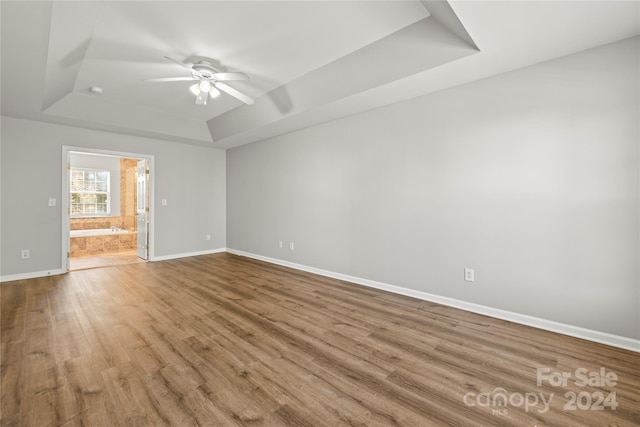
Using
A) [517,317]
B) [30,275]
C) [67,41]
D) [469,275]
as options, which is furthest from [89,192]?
[517,317]

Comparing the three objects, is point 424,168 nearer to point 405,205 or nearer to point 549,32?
point 405,205

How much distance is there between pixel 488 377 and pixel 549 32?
2.62 m

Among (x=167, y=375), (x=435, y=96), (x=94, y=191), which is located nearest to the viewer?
(x=167, y=375)

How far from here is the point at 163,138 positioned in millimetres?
5531

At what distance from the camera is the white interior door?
574 centimetres

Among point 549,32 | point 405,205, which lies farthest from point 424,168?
point 549,32

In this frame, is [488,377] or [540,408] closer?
[540,408]

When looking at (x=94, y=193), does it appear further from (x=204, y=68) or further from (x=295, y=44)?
(x=295, y=44)

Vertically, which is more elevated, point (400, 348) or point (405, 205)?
point (405, 205)

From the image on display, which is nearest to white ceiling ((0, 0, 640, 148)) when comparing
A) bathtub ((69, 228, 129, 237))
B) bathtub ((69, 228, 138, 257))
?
bathtub ((69, 228, 138, 257))

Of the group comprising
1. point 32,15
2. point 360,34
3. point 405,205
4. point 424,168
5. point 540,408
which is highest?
point 360,34

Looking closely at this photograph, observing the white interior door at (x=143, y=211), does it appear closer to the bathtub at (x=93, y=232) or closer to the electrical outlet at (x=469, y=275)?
the bathtub at (x=93, y=232)

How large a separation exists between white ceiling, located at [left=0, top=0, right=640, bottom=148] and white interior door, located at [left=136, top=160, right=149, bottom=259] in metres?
1.76

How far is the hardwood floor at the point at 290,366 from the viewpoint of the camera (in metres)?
1.57
